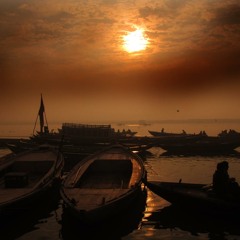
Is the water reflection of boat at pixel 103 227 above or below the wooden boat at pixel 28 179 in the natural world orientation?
below

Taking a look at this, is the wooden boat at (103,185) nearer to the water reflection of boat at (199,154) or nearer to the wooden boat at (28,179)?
the wooden boat at (28,179)

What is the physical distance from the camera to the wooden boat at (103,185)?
14.0 meters

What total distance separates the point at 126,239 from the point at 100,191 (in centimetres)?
307

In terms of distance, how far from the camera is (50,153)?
92.0 ft

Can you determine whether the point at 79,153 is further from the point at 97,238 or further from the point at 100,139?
the point at 97,238

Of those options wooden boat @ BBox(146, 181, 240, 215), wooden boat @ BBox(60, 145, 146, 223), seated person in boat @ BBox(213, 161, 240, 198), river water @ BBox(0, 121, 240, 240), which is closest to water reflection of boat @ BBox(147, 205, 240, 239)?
river water @ BBox(0, 121, 240, 240)

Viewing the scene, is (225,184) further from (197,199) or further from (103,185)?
(103,185)

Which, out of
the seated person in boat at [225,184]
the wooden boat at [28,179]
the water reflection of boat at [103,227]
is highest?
→ the seated person in boat at [225,184]

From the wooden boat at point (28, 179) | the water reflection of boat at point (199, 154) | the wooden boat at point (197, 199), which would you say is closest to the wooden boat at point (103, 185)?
the wooden boat at point (28, 179)

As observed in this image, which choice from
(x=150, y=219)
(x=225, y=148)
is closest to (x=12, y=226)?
→ (x=150, y=219)

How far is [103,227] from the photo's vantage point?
15234 millimetres

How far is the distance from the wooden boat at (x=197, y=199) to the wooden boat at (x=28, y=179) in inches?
236

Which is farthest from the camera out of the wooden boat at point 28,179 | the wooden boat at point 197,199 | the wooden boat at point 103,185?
the wooden boat at point 197,199

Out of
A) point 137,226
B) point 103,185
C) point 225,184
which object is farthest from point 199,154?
point 137,226
